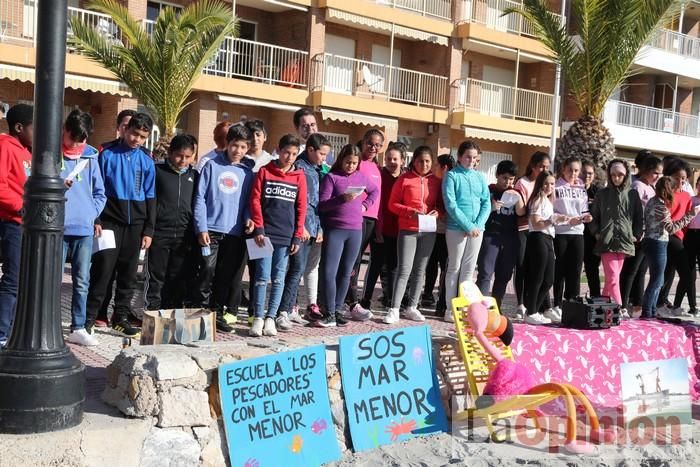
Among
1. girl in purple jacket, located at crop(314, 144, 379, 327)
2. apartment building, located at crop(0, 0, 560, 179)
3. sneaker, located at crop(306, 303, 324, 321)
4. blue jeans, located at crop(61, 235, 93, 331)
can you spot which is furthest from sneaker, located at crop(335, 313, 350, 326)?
apartment building, located at crop(0, 0, 560, 179)

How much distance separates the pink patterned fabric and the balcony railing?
21780 mm

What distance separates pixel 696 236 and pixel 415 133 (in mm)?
18074

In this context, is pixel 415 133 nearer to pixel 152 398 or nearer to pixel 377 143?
pixel 377 143

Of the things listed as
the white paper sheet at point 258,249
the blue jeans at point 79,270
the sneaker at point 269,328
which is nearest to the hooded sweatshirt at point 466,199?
the white paper sheet at point 258,249

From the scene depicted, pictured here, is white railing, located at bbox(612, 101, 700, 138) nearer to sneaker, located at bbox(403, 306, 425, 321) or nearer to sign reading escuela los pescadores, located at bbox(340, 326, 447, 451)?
sneaker, located at bbox(403, 306, 425, 321)

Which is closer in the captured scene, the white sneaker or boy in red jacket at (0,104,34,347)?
boy in red jacket at (0,104,34,347)

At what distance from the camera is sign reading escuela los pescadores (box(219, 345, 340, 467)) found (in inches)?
184

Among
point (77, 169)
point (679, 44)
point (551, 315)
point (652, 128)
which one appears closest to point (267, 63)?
point (551, 315)

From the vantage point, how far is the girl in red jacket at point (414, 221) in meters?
7.86

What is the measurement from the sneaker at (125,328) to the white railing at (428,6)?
71.0 feet

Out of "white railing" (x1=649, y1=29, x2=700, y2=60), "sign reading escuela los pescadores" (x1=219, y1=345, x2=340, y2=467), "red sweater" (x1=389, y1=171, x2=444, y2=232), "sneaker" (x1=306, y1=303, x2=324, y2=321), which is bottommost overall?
"sign reading escuela los pescadores" (x1=219, y1=345, x2=340, y2=467)

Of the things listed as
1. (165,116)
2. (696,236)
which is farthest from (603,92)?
(165,116)

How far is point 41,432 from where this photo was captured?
4039 millimetres

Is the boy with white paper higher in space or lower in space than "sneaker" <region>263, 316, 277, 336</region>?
A: higher
